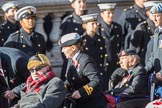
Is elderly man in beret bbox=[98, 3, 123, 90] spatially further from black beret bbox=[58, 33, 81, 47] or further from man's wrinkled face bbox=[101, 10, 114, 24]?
black beret bbox=[58, 33, 81, 47]

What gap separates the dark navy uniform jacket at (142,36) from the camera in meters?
11.4

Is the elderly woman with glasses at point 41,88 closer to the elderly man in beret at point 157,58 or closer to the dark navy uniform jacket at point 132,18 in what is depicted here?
the elderly man in beret at point 157,58

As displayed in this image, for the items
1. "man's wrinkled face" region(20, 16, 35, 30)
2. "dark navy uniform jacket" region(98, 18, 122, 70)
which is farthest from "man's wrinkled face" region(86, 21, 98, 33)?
"man's wrinkled face" region(20, 16, 35, 30)

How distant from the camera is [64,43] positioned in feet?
29.2

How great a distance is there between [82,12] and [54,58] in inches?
59.2

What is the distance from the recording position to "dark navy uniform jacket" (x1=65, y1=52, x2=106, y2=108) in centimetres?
853

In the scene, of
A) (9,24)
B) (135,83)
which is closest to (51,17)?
(9,24)

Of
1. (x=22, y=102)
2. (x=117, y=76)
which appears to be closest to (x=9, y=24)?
(x=117, y=76)

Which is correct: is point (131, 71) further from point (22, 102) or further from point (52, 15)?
point (52, 15)

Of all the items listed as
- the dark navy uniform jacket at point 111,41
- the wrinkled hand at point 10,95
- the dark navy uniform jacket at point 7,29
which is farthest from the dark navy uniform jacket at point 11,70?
the dark navy uniform jacket at point 111,41

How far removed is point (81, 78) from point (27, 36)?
192 cm

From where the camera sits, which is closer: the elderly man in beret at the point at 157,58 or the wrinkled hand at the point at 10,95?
the wrinkled hand at the point at 10,95

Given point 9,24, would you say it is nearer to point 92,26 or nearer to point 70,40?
point 92,26

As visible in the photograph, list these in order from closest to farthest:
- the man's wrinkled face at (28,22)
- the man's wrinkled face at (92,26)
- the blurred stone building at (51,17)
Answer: the man's wrinkled face at (28,22), the man's wrinkled face at (92,26), the blurred stone building at (51,17)
